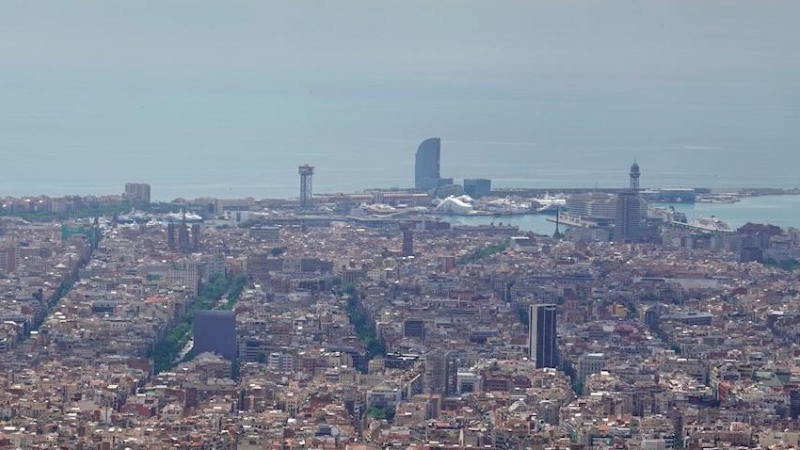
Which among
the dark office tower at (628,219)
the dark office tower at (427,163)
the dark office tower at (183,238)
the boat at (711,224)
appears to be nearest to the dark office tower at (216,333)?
the dark office tower at (183,238)

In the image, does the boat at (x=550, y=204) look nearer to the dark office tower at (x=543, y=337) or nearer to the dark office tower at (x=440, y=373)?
the dark office tower at (x=543, y=337)

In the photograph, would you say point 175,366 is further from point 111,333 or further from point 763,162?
point 763,162

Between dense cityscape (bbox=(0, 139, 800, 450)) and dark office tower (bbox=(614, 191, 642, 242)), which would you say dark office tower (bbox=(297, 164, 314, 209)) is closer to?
dense cityscape (bbox=(0, 139, 800, 450))

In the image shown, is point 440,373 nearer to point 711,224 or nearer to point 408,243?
point 408,243

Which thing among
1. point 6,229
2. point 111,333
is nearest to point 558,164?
point 6,229

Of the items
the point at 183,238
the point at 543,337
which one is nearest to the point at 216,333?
the point at 543,337

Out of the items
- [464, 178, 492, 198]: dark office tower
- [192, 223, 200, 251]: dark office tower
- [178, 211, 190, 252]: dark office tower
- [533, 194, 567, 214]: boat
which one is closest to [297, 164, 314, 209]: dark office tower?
[533, 194, 567, 214]: boat
